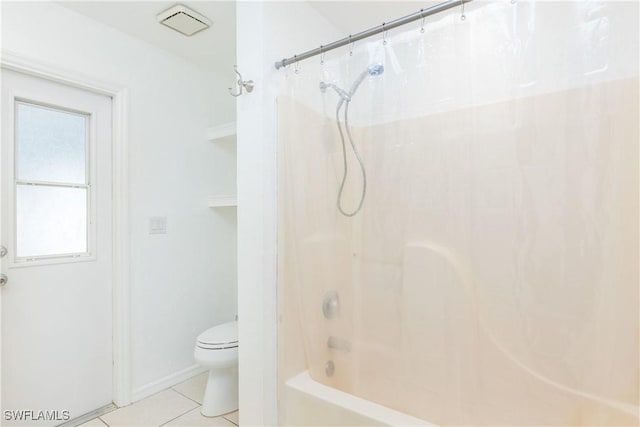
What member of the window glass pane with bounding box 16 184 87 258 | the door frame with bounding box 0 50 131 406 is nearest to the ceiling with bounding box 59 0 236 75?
the door frame with bounding box 0 50 131 406

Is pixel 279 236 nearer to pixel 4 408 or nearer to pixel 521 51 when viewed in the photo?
pixel 521 51

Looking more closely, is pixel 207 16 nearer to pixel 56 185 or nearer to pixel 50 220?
pixel 56 185

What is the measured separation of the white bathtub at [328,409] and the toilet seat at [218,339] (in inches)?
24.1

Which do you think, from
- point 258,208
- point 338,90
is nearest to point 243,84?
point 338,90

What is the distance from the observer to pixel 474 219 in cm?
129

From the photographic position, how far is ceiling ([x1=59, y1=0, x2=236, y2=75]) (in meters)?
1.85

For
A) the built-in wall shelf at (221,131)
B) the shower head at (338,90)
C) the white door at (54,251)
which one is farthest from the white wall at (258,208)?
the white door at (54,251)

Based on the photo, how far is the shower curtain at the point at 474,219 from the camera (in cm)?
105

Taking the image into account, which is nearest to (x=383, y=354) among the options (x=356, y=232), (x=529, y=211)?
(x=356, y=232)

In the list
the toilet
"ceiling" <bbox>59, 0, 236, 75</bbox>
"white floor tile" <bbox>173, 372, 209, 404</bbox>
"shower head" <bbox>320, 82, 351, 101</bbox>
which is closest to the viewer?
"shower head" <bbox>320, 82, 351, 101</bbox>

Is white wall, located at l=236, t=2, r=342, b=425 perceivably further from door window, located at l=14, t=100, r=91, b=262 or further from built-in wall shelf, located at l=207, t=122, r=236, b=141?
door window, located at l=14, t=100, r=91, b=262

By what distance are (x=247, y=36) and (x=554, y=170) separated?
1420 mm

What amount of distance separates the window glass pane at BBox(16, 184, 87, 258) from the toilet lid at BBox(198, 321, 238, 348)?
0.91 meters

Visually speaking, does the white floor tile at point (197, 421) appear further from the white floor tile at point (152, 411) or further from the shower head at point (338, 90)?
the shower head at point (338, 90)
